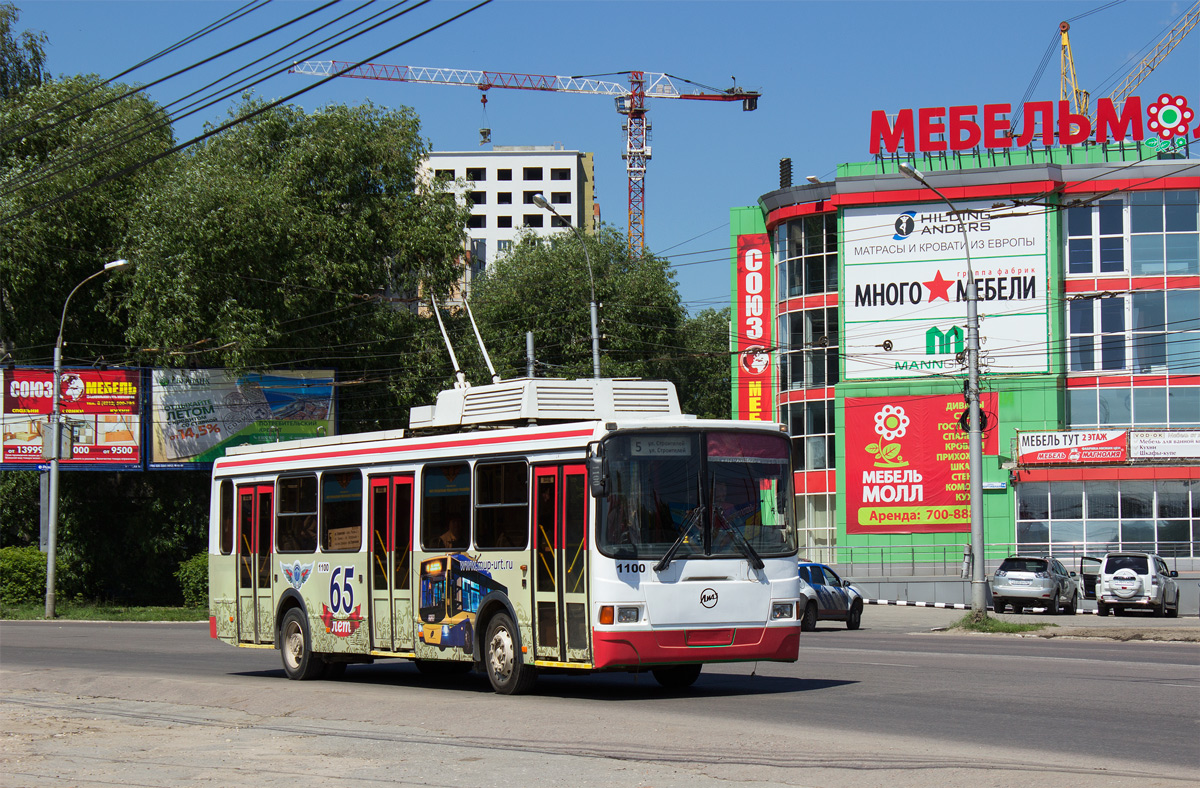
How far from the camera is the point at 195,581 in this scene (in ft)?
129

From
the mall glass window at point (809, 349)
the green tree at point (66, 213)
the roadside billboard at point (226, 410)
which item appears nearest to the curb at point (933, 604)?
→ the mall glass window at point (809, 349)

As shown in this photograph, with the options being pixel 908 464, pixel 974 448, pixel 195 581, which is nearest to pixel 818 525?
pixel 908 464

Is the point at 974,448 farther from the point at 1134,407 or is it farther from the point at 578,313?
the point at 578,313

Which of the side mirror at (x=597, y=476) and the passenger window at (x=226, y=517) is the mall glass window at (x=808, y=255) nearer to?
the passenger window at (x=226, y=517)

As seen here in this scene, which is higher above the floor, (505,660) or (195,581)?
(505,660)

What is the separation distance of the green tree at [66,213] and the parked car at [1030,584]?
1041 inches

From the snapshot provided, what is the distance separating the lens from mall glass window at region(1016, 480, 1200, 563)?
153 ft

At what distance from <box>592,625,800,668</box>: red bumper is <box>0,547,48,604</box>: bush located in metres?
32.0

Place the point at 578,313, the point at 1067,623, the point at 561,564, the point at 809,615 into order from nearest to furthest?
1. the point at 561,564
2. the point at 809,615
3. the point at 1067,623
4. the point at 578,313

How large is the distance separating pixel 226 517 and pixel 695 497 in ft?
27.4

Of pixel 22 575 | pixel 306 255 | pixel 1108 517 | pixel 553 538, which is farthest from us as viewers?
pixel 1108 517

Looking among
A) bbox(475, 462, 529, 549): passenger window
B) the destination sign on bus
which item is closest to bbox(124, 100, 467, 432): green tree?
bbox(475, 462, 529, 549): passenger window

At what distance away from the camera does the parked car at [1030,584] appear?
35000 millimetres

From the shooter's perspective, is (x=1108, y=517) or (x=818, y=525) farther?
(x=818, y=525)
